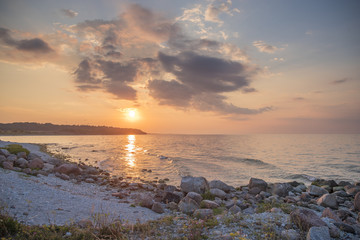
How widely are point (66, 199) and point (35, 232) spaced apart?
445 cm

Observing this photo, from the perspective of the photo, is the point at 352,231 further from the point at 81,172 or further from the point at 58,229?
the point at 81,172

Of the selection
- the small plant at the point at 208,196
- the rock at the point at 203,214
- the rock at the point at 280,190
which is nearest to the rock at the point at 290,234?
the rock at the point at 203,214

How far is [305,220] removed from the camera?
7.86 meters

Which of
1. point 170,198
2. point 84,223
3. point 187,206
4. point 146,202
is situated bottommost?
point 170,198

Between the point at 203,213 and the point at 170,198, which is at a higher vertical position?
the point at 203,213

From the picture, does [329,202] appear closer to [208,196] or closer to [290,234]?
[208,196]

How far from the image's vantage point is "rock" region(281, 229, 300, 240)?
7043 mm

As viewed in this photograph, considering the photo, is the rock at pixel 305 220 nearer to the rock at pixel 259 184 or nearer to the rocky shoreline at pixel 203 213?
the rocky shoreline at pixel 203 213

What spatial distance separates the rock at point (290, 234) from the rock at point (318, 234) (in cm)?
39

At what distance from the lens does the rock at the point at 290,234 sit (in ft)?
23.1

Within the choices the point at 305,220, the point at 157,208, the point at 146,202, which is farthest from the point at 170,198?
the point at 305,220

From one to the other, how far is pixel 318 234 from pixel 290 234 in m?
0.85

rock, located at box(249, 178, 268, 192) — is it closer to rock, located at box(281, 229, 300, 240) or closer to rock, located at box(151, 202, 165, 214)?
rock, located at box(151, 202, 165, 214)

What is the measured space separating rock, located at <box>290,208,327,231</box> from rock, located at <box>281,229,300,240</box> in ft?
1.91
